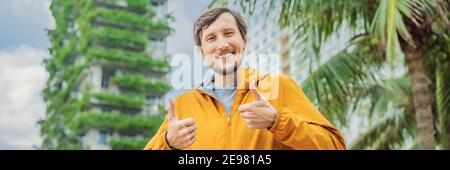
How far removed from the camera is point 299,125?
120cm

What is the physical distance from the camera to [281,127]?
3.91 feet

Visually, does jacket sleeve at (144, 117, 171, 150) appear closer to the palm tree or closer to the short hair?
the short hair

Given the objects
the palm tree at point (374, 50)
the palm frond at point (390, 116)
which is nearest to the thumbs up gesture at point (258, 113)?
the palm tree at point (374, 50)

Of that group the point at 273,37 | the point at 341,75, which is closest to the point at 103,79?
the point at 341,75

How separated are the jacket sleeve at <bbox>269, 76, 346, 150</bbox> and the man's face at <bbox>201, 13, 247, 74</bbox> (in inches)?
3.7

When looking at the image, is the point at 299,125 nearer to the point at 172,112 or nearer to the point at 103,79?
the point at 172,112

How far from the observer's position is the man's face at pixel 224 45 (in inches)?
51.8

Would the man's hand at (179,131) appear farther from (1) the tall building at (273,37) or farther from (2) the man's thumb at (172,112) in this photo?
(1) the tall building at (273,37)

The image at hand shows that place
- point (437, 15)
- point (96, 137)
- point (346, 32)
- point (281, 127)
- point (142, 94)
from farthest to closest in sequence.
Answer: point (96, 137) → point (142, 94) → point (346, 32) → point (437, 15) → point (281, 127)

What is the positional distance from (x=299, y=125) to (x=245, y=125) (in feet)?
0.33

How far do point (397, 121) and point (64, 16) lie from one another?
1190cm

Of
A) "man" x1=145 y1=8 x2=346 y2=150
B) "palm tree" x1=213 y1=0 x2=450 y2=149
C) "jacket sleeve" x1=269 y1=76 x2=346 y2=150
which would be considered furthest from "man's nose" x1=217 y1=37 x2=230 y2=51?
"palm tree" x1=213 y1=0 x2=450 y2=149
